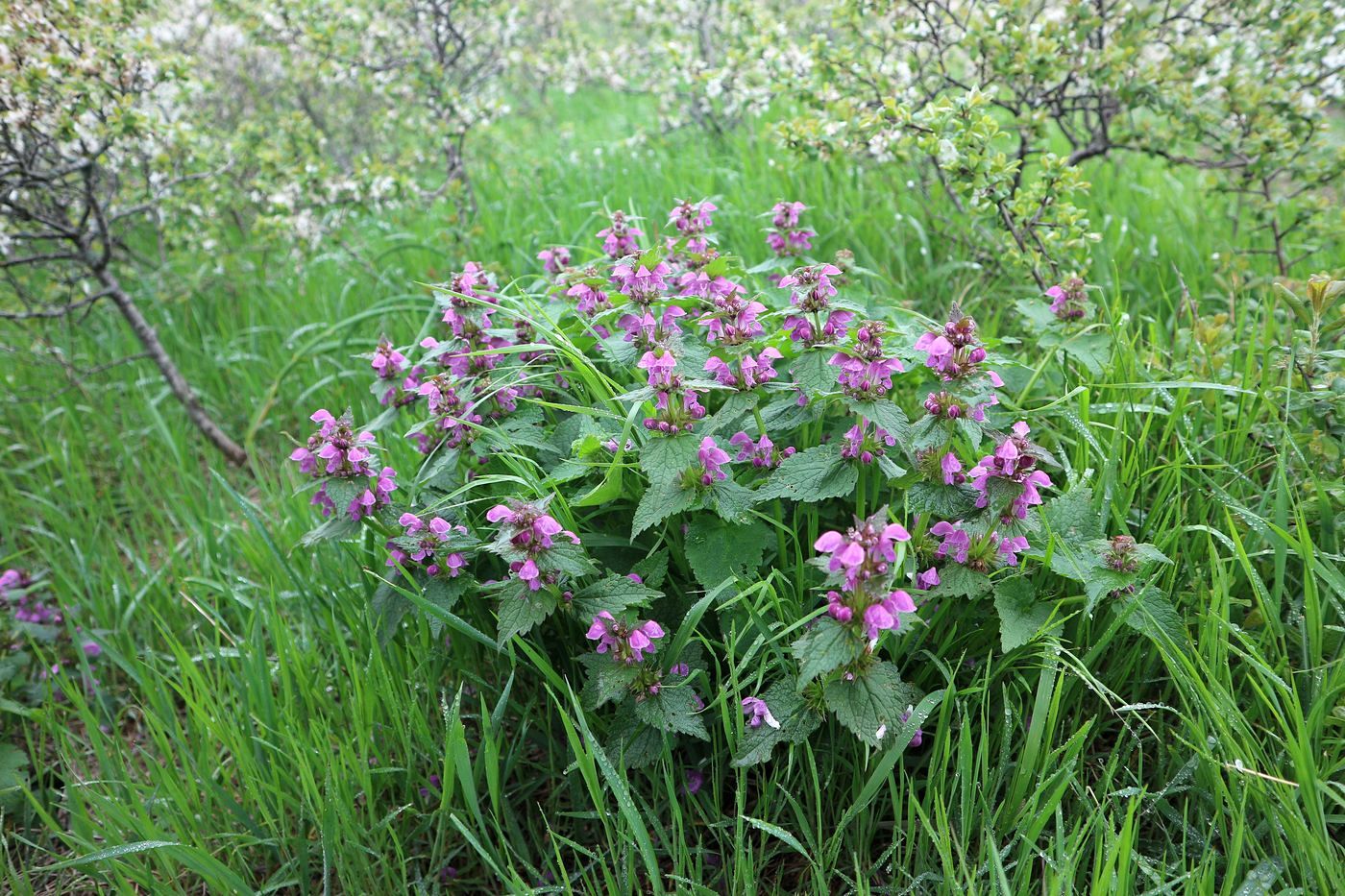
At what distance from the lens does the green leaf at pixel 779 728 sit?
1395 millimetres

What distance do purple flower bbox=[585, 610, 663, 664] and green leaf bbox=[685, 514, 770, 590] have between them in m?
Answer: 0.13

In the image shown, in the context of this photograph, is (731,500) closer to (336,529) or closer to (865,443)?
(865,443)

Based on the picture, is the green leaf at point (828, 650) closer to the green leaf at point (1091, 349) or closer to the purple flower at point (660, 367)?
the purple flower at point (660, 367)

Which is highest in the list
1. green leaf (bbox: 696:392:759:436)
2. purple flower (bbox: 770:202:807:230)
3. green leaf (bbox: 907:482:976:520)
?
purple flower (bbox: 770:202:807:230)

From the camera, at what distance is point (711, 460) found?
4.97 feet

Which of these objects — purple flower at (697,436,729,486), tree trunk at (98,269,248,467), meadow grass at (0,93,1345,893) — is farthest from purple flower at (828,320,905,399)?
tree trunk at (98,269,248,467)

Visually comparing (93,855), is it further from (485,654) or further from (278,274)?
(278,274)

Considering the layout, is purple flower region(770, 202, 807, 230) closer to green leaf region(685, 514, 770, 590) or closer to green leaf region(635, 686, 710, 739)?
green leaf region(685, 514, 770, 590)

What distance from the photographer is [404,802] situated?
1770 mm

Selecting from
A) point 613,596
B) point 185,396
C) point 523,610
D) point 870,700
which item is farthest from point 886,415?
point 185,396

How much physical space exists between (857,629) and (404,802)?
44.4 inches

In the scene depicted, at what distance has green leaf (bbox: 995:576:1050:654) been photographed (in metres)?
1.42

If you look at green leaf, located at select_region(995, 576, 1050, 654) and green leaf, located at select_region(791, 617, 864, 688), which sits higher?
green leaf, located at select_region(791, 617, 864, 688)

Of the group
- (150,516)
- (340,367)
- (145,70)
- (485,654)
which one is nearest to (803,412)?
(485,654)
